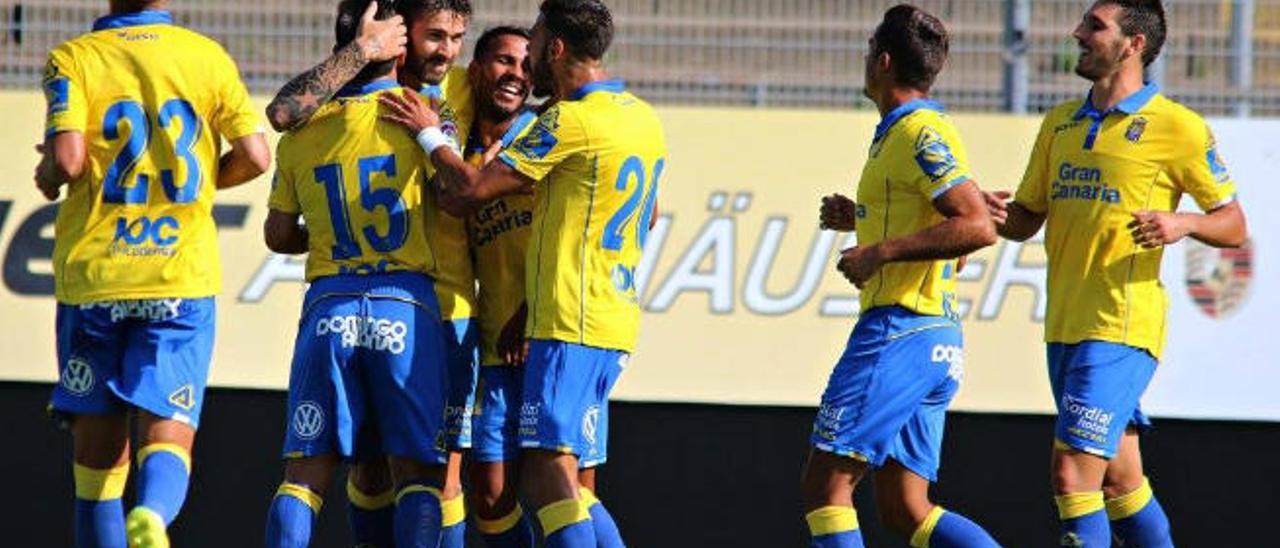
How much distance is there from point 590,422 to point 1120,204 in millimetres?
2106

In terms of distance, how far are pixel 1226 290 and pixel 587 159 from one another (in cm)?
391

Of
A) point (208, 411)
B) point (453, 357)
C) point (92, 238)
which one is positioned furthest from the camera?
point (208, 411)

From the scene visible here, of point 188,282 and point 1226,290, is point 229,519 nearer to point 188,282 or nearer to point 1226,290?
point 188,282

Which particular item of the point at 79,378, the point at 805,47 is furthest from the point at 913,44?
the point at 805,47

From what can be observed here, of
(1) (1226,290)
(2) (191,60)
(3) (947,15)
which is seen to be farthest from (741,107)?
(2) (191,60)

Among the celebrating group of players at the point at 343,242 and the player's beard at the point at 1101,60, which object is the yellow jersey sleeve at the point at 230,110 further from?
the player's beard at the point at 1101,60

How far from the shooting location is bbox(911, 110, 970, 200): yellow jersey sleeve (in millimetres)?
7117

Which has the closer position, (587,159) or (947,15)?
(587,159)

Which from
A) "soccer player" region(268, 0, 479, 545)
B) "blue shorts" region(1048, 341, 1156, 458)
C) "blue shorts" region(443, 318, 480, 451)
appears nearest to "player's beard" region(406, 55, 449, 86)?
"soccer player" region(268, 0, 479, 545)

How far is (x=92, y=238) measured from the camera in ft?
23.2

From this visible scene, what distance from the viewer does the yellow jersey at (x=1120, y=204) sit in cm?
791

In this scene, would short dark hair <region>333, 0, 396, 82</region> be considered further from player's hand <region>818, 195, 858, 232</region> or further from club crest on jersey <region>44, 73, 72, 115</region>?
player's hand <region>818, 195, 858, 232</region>

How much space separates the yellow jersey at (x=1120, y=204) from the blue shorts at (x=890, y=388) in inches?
27.1

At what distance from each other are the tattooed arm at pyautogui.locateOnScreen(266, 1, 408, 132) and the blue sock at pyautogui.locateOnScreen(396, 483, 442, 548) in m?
1.23
